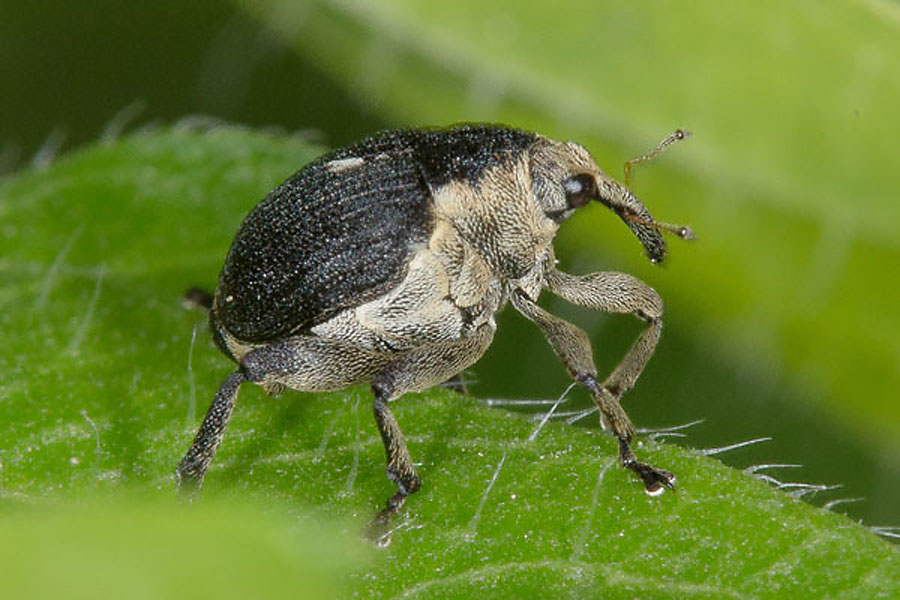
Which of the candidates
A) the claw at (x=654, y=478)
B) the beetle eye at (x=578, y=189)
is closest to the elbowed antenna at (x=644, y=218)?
the beetle eye at (x=578, y=189)

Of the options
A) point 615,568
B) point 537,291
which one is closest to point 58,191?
point 537,291

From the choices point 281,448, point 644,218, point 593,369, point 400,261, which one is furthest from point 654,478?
point 644,218

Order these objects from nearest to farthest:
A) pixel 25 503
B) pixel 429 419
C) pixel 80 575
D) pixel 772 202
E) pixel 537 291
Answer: pixel 80 575 → pixel 25 503 → pixel 429 419 → pixel 537 291 → pixel 772 202

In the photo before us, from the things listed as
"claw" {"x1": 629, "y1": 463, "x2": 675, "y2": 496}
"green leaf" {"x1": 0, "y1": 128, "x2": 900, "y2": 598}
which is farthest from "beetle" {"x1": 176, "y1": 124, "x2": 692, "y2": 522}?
"claw" {"x1": 629, "y1": 463, "x2": 675, "y2": 496}

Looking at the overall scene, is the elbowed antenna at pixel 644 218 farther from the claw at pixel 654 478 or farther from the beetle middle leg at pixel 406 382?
the claw at pixel 654 478

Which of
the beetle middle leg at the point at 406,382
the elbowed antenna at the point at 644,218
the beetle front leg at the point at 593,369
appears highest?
the elbowed antenna at the point at 644,218

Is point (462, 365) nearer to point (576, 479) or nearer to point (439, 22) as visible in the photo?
point (576, 479)

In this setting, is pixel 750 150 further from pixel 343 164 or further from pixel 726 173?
pixel 343 164
